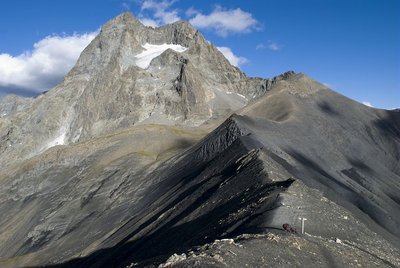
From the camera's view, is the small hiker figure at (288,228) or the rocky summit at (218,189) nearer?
the small hiker figure at (288,228)

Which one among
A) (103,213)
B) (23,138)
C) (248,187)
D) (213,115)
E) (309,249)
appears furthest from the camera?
(23,138)

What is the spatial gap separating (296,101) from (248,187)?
8146 centimetres

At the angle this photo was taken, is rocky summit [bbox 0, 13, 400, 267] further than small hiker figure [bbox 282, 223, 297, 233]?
Yes

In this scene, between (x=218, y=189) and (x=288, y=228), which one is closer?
(x=288, y=228)

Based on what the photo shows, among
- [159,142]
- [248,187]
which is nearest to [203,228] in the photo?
[248,187]

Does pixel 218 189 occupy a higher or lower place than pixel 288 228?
higher

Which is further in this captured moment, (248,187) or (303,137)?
(303,137)

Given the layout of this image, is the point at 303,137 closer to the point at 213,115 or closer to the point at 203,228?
the point at 203,228

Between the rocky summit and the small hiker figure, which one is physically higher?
the rocky summit

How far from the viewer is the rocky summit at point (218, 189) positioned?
26.0 meters

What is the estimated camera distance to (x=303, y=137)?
88125 millimetres

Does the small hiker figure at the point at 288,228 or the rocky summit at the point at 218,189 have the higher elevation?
the rocky summit at the point at 218,189

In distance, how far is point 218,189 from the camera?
42156 millimetres

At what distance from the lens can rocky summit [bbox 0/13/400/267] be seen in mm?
25984
